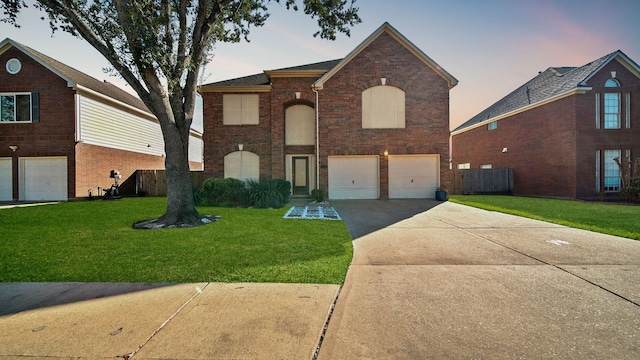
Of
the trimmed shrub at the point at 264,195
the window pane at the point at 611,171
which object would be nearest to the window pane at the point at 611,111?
the window pane at the point at 611,171

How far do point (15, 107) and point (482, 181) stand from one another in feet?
94.2

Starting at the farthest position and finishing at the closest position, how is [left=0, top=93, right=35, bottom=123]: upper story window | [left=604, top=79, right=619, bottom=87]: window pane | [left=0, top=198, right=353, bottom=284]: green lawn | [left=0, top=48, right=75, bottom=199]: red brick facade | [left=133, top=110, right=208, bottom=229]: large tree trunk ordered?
1. [left=604, top=79, right=619, bottom=87]: window pane
2. [left=0, top=93, right=35, bottom=123]: upper story window
3. [left=0, top=48, right=75, bottom=199]: red brick facade
4. [left=133, top=110, right=208, bottom=229]: large tree trunk
5. [left=0, top=198, right=353, bottom=284]: green lawn

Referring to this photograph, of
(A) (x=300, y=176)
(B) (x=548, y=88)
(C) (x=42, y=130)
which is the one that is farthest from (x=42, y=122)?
(B) (x=548, y=88)

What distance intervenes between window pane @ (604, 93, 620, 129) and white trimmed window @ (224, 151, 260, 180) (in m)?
19.8

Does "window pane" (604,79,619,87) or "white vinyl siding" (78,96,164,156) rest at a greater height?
"window pane" (604,79,619,87)

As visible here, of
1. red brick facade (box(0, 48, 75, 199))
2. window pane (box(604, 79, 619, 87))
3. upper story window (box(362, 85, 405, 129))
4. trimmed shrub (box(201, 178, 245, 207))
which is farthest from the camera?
window pane (box(604, 79, 619, 87))

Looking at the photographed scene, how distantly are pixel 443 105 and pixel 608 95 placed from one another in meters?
9.59

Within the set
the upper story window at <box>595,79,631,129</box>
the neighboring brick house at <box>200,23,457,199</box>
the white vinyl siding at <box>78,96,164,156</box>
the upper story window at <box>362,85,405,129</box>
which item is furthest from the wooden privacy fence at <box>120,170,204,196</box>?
the upper story window at <box>595,79,631,129</box>

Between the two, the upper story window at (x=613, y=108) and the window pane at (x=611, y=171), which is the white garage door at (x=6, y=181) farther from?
the window pane at (x=611, y=171)

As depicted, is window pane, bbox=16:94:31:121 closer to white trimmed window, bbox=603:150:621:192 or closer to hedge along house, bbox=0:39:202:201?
hedge along house, bbox=0:39:202:201

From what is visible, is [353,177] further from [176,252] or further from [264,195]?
[176,252]

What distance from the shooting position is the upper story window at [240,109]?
16.7 metres

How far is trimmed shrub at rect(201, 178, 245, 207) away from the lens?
12.0 m

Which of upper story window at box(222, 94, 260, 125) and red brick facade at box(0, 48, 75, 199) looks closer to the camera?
red brick facade at box(0, 48, 75, 199)
